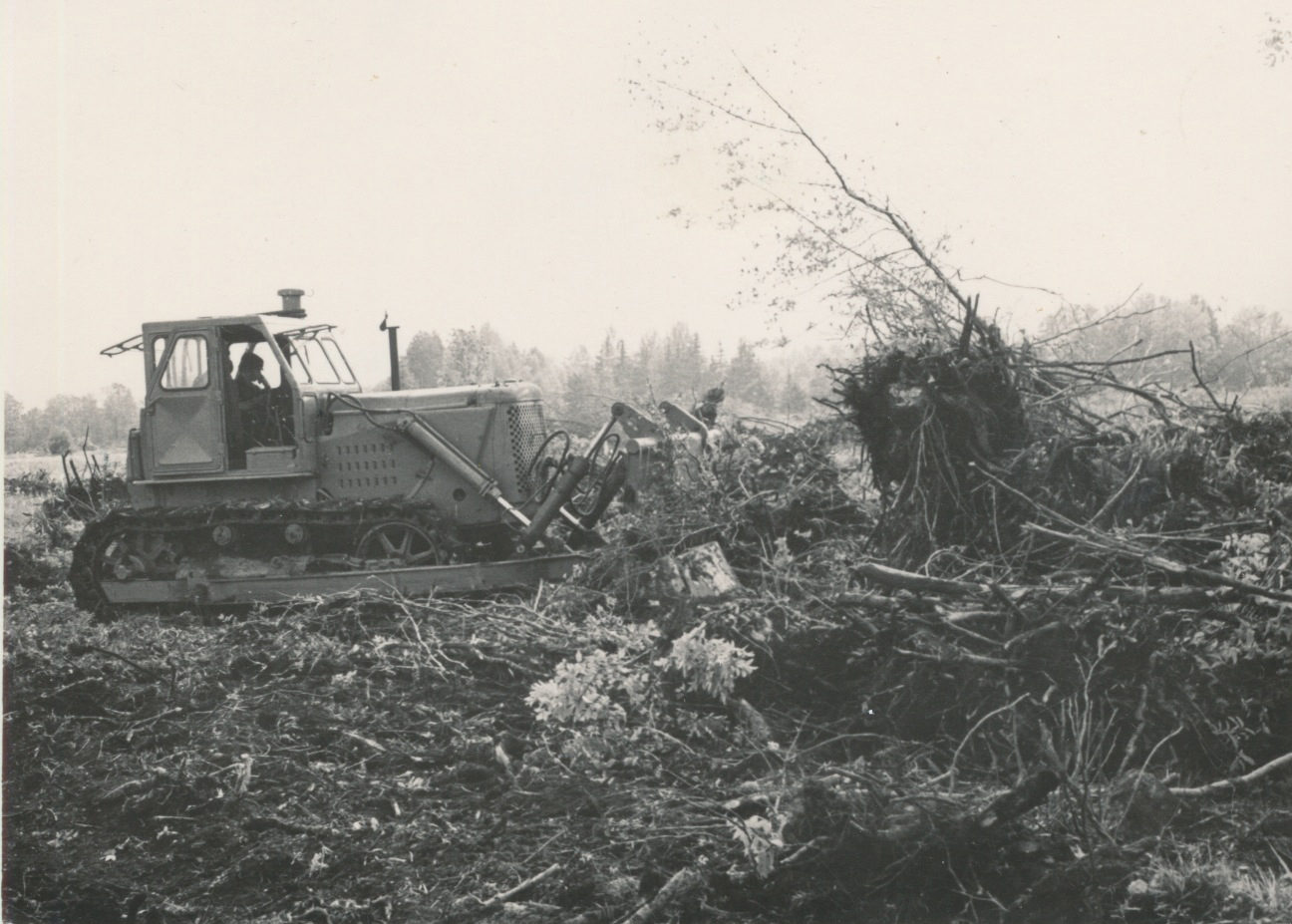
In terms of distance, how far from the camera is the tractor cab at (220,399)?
8.82 meters

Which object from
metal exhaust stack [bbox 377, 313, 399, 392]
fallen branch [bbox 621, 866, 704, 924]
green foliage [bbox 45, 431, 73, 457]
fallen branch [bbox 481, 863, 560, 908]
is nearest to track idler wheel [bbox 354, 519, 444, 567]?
metal exhaust stack [bbox 377, 313, 399, 392]

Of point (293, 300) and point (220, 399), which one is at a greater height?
point (293, 300)

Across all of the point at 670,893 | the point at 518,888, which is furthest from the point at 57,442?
the point at 670,893

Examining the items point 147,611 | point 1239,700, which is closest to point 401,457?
point 147,611

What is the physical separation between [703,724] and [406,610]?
9.61 feet

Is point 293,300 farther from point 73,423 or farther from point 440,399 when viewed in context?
point 73,423

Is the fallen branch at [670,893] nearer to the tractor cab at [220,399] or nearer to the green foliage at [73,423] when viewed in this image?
the tractor cab at [220,399]

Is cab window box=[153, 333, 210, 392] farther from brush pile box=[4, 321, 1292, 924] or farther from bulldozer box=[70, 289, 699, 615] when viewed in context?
brush pile box=[4, 321, 1292, 924]

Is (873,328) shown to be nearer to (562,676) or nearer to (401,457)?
(562,676)

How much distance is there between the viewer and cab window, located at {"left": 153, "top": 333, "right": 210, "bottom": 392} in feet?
28.9

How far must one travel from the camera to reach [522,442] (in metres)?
9.12

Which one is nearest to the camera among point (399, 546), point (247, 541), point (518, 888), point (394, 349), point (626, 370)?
point (518, 888)

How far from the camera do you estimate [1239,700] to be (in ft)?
15.2

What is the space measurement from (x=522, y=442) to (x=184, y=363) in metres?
2.86
